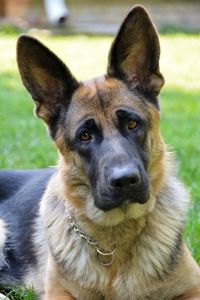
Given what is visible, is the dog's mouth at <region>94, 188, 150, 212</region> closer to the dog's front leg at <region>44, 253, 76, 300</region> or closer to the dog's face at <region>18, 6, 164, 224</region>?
the dog's face at <region>18, 6, 164, 224</region>

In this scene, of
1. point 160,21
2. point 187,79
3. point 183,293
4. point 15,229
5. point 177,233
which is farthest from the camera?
point 160,21

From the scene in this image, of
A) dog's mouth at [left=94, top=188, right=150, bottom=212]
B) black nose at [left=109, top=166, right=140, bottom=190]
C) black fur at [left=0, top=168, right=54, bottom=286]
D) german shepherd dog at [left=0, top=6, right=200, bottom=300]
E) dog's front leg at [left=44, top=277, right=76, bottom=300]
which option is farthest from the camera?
black fur at [left=0, top=168, right=54, bottom=286]

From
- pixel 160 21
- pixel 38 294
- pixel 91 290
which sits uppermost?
pixel 91 290

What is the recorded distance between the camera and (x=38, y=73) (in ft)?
13.0

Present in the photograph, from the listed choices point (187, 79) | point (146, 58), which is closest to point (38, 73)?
point (146, 58)

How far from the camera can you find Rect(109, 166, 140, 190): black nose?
3395mm

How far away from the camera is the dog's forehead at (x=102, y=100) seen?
3.76 meters

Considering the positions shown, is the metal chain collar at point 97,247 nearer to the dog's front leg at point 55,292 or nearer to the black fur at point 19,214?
the dog's front leg at point 55,292

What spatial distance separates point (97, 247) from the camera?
388 cm

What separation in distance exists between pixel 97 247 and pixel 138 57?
3.71ft

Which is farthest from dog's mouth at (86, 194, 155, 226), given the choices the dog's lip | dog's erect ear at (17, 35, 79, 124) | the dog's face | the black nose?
dog's erect ear at (17, 35, 79, 124)

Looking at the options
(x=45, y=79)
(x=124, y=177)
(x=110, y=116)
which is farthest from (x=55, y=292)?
(x=45, y=79)

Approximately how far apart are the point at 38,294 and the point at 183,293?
3.19 ft

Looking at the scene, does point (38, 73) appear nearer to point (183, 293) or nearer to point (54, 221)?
point (54, 221)
